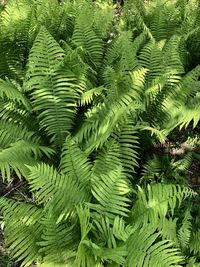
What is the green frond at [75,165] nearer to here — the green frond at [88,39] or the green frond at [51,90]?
the green frond at [51,90]

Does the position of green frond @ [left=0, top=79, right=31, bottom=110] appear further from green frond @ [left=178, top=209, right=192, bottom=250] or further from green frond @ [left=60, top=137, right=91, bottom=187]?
green frond @ [left=178, top=209, right=192, bottom=250]

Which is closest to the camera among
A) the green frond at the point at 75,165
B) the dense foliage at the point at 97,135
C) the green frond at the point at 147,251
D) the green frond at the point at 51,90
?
the green frond at the point at 147,251

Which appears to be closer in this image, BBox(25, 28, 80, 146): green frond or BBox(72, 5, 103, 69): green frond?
BBox(25, 28, 80, 146): green frond

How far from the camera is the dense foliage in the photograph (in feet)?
9.41

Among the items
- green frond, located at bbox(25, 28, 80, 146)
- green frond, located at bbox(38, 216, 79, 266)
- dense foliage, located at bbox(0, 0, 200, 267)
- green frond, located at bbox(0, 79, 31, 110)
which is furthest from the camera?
green frond, located at bbox(25, 28, 80, 146)

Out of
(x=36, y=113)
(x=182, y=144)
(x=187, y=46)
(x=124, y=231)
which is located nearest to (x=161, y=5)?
(x=187, y=46)

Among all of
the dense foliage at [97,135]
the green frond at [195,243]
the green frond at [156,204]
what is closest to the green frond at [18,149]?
the dense foliage at [97,135]

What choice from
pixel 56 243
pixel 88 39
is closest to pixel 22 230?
pixel 56 243

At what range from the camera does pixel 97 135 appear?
11.5 feet

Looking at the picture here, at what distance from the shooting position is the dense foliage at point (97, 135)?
2869 mm

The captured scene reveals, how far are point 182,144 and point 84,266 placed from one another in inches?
83.5

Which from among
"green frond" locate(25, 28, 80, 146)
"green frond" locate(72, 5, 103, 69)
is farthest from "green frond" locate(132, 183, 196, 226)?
"green frond" locate(72, 5, 103, 69)

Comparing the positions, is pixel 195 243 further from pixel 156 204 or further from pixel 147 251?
pixel 147 251

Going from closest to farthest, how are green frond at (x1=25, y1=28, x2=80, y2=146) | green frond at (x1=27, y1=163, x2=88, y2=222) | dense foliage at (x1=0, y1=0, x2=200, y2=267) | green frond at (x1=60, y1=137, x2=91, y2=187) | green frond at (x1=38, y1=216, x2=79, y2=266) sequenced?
green frond at (x1=38, y1=216, x2=79, y2=266)
dense foliage at (x1=0, y1=0, x2=200, y2=267)
green frond at (x1=27, y1=163, x2=88, y2=222)
green frond at (x1=60, y1=137, x2=91, y2=187)
green frond at (x1=25, y1=28, x2=80, y2=146)
